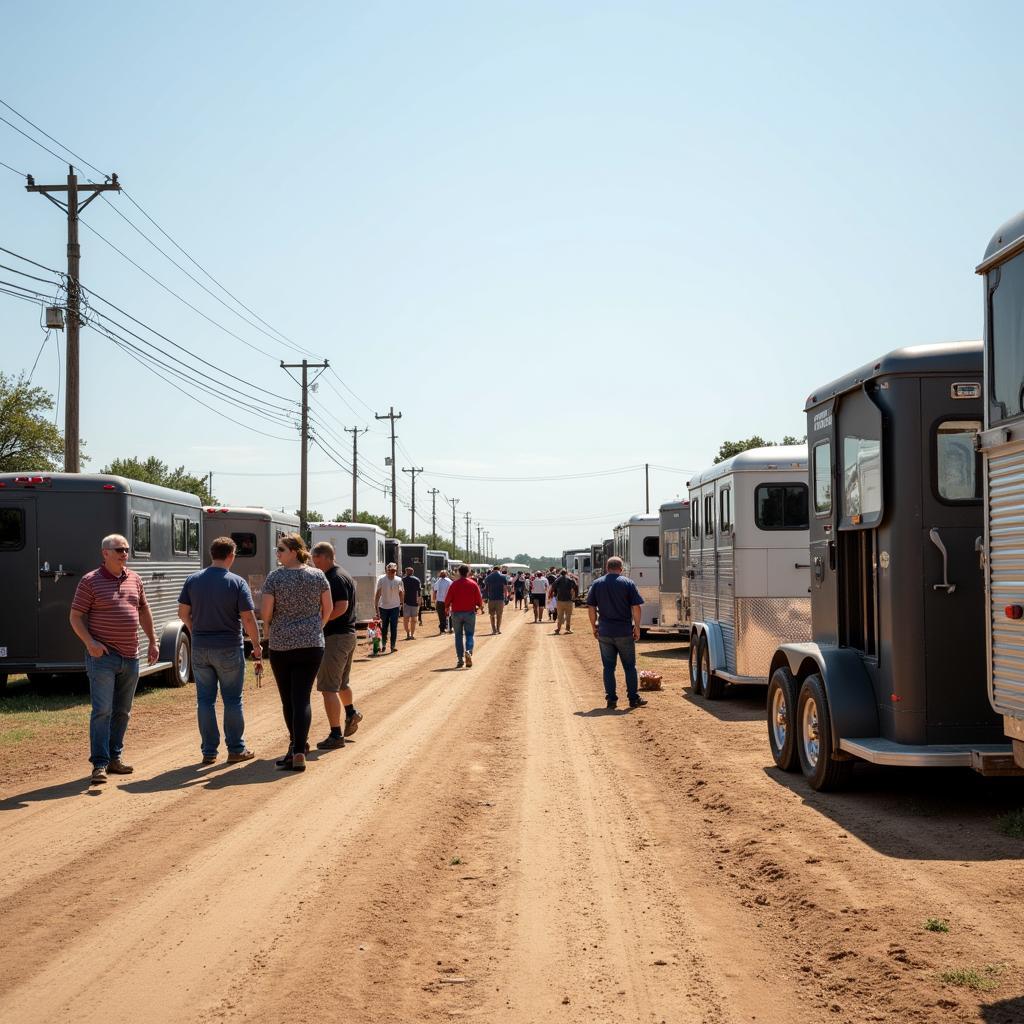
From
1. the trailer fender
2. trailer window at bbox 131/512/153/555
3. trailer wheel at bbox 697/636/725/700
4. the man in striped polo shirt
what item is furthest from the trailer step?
trailer window at bbox 131/512/153/555

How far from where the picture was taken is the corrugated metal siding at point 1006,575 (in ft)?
20.7

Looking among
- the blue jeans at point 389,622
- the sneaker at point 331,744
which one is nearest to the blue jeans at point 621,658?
the sneaker at point 331,744

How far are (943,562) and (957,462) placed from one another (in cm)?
72

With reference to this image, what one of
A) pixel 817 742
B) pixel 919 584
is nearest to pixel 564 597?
pixel 817 742

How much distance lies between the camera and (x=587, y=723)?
44.6 feet

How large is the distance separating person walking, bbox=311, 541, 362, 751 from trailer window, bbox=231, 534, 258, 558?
1331 cm

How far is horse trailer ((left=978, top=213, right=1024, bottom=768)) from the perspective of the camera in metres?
6.31

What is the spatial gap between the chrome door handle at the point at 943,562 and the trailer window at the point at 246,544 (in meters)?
18.6

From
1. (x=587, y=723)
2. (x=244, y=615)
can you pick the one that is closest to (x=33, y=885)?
(x=244, y=615)

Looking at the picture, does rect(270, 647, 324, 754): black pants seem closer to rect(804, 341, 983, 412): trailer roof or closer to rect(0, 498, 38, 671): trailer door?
rect(804, 341, 983, 412): trailer roof

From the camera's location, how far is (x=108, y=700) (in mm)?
9961

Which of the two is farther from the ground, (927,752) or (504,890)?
(927,752)

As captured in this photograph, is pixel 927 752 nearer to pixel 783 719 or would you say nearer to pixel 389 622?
pixel 783 719

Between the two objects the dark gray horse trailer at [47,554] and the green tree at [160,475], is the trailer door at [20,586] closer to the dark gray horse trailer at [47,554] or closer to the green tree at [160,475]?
the dark gray horse trailer at [47,554]
